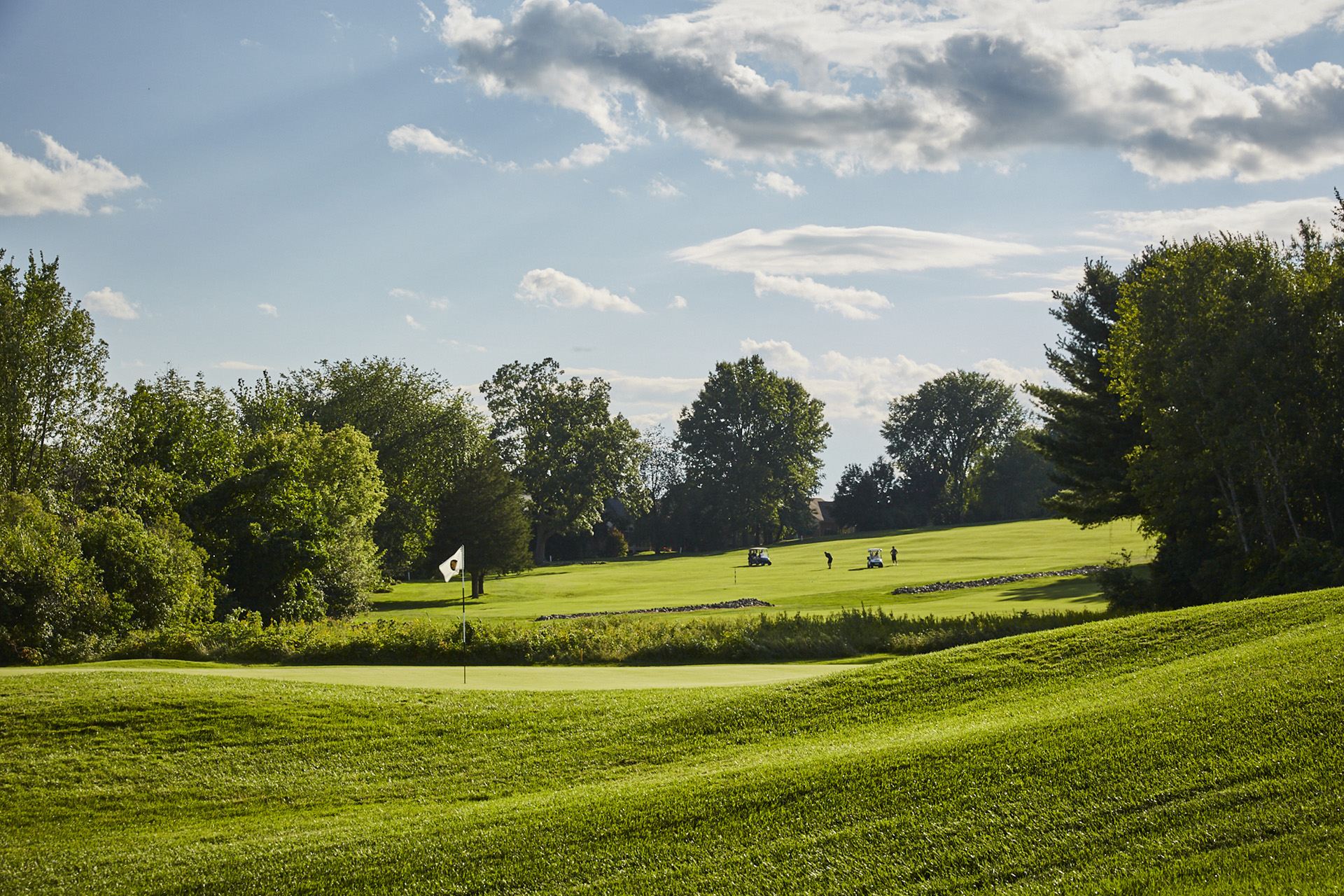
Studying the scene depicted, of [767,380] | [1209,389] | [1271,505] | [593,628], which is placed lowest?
[593,628]

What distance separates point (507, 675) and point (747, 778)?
33.6ft

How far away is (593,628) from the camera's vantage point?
87.6ft

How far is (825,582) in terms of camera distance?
47.8 meters

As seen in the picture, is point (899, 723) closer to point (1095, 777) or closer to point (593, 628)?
point (1095, 777)

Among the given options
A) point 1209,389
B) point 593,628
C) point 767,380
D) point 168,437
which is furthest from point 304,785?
point 767,380

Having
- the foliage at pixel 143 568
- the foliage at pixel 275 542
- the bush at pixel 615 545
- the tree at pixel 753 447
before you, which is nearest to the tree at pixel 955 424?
the tree at pixel 753 447

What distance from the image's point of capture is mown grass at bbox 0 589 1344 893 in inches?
241

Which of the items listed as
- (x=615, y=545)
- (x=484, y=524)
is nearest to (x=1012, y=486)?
(x=615, y=545)

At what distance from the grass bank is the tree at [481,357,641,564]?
192 feet

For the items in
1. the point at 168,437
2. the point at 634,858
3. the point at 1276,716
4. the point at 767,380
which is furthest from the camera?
the point at 767,380

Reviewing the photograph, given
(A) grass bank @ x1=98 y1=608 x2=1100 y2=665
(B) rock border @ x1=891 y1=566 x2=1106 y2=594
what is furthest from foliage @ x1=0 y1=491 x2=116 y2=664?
(B) rock border @ x1=891 y1=566 x2=1106 y2=594

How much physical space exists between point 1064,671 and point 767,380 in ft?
348

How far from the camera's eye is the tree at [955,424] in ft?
406

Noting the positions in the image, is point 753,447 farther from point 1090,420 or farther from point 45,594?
point 45,594
